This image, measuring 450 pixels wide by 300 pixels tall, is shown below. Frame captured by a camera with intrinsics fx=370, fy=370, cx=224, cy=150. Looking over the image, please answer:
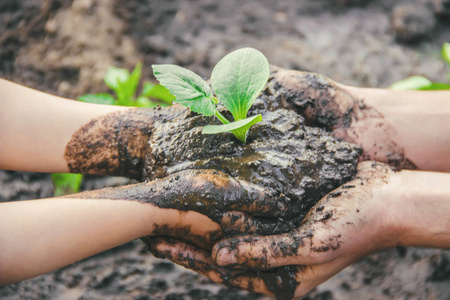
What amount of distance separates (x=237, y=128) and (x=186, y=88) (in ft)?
0.75

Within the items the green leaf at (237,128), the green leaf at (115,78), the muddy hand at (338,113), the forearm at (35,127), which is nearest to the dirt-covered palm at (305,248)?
the muddy hand at (338,113)

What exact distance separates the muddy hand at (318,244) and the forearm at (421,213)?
1.9 inches

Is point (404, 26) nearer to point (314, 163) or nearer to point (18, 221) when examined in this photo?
point (314, 163)

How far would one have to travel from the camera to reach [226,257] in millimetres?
1177

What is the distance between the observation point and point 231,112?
1.38m

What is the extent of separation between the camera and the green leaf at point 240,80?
4.34ft

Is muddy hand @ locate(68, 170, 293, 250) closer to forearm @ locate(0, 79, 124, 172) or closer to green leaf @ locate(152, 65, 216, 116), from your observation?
green leaf @ locate(152, 65, 216, 116)

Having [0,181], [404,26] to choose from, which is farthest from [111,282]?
[404,26]


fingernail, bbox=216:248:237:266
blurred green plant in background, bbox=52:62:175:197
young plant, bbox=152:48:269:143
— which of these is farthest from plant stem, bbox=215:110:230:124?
blurred green plant in background, bbox=52:62:175:197

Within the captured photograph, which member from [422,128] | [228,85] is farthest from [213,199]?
[422,128]

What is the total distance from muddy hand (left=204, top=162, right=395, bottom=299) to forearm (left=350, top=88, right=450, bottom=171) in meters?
0.35

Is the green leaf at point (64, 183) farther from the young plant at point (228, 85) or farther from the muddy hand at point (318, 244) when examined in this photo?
the muddy hand at point (318, 244)

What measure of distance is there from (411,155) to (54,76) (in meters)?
2.29

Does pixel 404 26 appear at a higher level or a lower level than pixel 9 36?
higher
